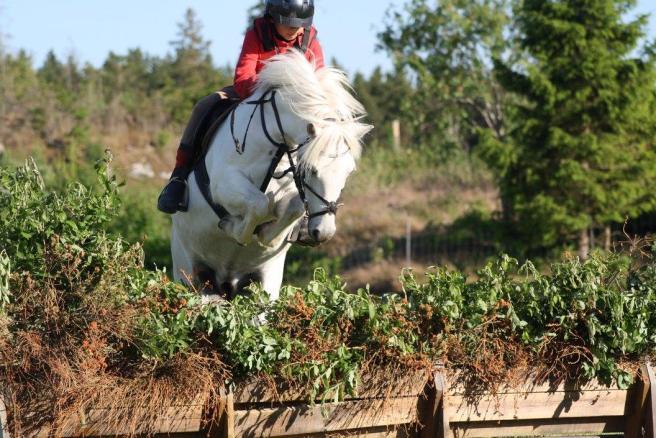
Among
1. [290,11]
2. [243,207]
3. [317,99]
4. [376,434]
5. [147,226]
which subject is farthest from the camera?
[147,226]

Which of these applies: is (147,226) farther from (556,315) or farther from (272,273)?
(556,315)

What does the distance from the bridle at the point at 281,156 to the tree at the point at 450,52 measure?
74.6ft

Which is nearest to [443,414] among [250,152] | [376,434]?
[376,434]

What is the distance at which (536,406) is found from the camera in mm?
5023

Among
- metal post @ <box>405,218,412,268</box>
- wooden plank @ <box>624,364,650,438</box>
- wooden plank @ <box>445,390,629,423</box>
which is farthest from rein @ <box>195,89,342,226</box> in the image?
metal post @ <box>405,218,412,268</box>

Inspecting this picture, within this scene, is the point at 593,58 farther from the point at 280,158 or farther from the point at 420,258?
the point at 280,158

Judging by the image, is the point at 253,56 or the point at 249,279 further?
the point at 249,279

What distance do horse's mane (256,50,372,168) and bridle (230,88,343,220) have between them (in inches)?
4.0

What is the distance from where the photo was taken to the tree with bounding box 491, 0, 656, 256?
21328 millimetres

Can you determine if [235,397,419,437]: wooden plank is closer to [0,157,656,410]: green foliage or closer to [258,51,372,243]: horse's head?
[0,157,656,410]: green foliage

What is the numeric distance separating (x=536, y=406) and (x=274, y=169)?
266 cm

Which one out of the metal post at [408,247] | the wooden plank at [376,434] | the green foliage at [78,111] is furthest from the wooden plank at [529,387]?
the green foliage at [78,111]

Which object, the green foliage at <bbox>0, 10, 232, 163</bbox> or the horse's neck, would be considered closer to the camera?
the horse's neck

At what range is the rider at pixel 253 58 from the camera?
717 cm
